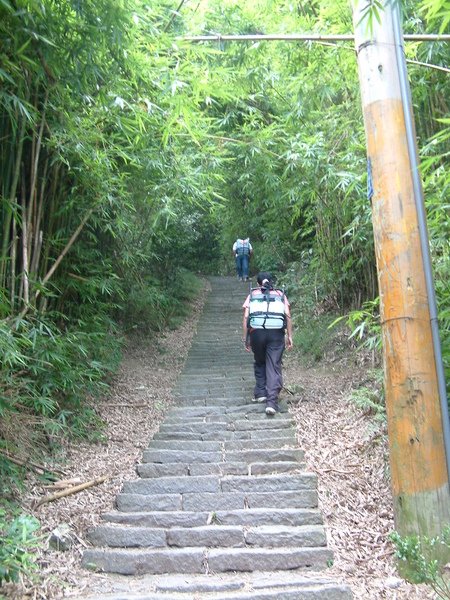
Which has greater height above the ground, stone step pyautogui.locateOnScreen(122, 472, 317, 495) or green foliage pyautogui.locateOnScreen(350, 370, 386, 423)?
green foliage pyautogui.locateOnScreen(350, 370, 386, 423)

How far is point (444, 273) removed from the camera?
11.4 ft

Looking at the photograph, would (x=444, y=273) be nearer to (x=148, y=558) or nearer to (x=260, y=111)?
(x=148, y=558)

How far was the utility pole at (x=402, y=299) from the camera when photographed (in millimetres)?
2521

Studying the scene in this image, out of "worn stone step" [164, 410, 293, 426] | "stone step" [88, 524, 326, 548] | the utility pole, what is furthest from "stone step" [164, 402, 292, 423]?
the utility pole

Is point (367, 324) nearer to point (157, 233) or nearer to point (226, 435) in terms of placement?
point (226, 435)

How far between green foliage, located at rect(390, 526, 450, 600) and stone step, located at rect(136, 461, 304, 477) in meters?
1.22

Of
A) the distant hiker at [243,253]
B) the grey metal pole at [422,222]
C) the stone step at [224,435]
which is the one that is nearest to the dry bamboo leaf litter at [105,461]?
the stone step at [224,435]

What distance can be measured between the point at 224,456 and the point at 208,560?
3.85 ft

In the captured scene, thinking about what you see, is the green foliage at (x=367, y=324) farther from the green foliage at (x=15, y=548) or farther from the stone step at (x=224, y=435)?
the green foliage at (x=15, y=548)

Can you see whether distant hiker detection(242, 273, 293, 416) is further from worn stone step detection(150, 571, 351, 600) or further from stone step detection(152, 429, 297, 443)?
worn stone step detection(150, 571, 351, 600)

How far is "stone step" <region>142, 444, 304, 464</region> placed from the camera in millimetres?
3891

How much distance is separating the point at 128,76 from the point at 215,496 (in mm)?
2959

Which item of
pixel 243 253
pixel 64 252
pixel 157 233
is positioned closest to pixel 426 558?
pixel 64 252

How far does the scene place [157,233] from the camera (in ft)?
23.7
